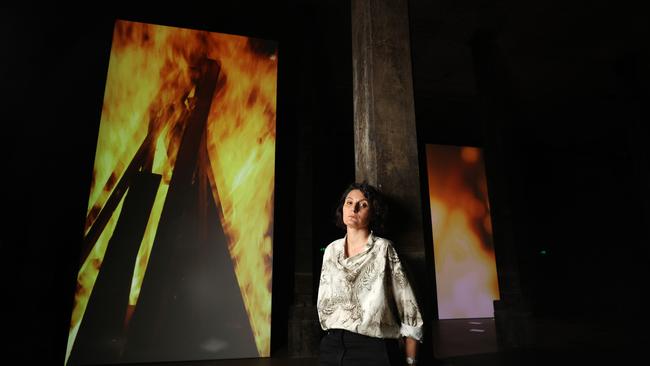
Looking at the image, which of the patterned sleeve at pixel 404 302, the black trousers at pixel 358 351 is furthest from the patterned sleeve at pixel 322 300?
the patterned sleeve at pixel 404 302

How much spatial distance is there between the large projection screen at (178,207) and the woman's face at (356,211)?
13.0 feet

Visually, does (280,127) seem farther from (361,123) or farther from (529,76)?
(529,76)

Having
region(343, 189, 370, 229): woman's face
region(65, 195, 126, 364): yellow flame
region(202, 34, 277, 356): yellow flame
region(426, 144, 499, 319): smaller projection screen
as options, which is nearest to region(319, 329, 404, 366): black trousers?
region(343, 189, 370, 229): woman's face

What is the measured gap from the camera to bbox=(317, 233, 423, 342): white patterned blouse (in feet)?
6.03

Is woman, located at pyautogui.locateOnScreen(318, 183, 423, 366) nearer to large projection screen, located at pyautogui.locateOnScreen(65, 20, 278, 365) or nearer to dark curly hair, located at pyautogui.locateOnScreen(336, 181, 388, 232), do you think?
dark curly hair, located at pyautogui.locateOnScreen(336, 181, 388, 232)

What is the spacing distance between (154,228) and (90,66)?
9.07ft

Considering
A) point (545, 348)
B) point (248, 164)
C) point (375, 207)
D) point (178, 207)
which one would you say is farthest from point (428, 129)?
point (375, 207)

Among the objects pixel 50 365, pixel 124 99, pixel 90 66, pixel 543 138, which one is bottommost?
pixel 50 365

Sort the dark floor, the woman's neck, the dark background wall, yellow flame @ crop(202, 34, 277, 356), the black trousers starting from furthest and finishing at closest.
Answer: yellow flame @ crop(202, 34, 277, 356) < the dark floor < the dark background wall < the woman's neck < the black trousers

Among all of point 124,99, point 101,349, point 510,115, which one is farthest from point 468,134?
point 101,349

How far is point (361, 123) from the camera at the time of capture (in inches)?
110

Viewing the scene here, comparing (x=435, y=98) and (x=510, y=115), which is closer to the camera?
(x=435, y=98)

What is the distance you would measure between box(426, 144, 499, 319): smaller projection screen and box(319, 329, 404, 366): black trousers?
9.02m

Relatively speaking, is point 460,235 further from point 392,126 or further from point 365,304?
point 365,304
